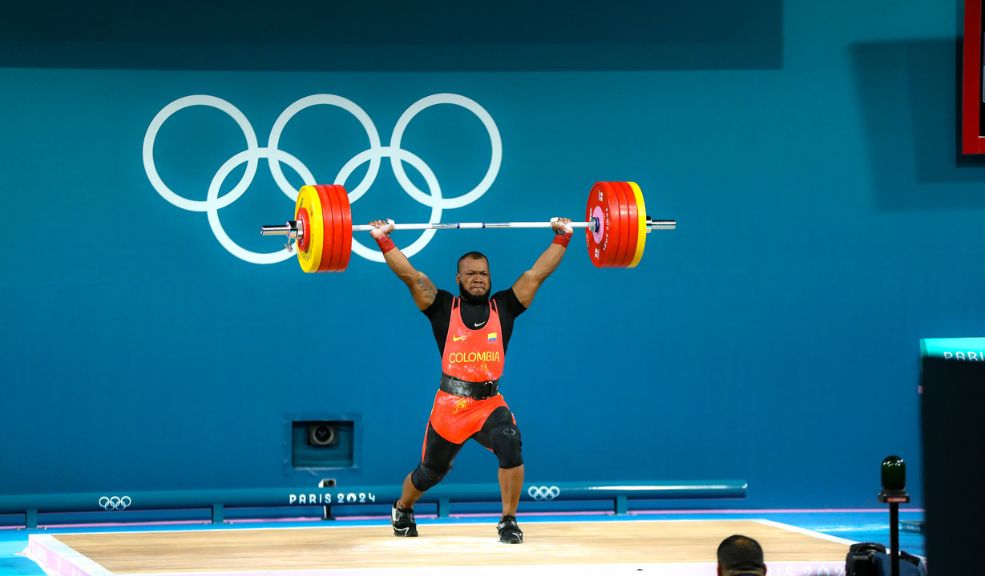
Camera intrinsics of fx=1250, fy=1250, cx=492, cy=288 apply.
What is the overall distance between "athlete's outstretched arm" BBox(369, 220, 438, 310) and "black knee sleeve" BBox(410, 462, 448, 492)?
27.7 inches

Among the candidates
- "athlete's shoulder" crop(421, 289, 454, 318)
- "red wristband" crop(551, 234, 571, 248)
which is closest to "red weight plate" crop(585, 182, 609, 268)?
"red wristband" crop(551, 234, 571, 248)

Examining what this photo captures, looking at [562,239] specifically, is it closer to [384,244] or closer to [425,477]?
[384,244]

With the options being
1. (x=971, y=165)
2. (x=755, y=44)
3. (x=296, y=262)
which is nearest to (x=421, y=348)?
(x=296, y=262)

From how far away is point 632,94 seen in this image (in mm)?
6609

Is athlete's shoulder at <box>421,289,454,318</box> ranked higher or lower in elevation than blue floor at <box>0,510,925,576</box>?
higher

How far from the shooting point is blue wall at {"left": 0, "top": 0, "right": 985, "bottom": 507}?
6.33 m

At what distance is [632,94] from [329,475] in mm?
2552

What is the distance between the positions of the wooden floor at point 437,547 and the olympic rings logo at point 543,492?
0.43 m

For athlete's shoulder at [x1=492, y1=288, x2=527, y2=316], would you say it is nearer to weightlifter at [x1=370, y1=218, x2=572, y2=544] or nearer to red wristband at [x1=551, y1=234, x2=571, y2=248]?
weightlifter at [x1=370, y1=218, x2=572, y2=544]

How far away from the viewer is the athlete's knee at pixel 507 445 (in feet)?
16.3

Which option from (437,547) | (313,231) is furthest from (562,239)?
(437,547)

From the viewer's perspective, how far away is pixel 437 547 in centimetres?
497

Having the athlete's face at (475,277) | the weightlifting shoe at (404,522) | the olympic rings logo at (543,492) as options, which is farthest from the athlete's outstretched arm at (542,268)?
the olympic rings logo at (543,492)

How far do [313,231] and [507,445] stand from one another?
115 cm
